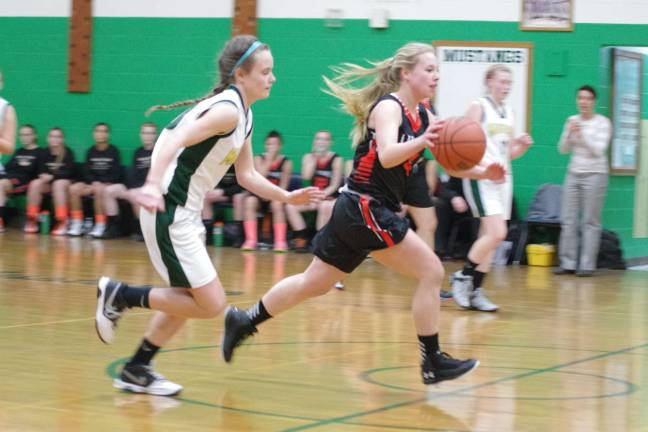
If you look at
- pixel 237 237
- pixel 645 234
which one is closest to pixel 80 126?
pixel 237 237

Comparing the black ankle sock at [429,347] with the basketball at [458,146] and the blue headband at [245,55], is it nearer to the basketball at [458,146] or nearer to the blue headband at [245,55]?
the basketball at [458,146]

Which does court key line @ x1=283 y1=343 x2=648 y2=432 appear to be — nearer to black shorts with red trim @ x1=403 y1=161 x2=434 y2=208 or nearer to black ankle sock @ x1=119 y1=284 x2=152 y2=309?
black ankle sock @ x1=119 y1=284 x2=152 y2=309

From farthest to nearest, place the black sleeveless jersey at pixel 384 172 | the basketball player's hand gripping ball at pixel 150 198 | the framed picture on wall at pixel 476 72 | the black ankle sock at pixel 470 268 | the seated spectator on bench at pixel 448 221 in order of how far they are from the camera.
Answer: the framed picture on wall at pixel 476 72
the seated spectator on bench at pixel 448 221
the black ankle sock at pixel 470 268
the black sleeveless jersey at pixel 384 172
the basketball player's hand gripping ball at pixel 150 198

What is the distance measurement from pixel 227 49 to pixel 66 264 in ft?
20.0

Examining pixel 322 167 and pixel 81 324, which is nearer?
pixel 81 324

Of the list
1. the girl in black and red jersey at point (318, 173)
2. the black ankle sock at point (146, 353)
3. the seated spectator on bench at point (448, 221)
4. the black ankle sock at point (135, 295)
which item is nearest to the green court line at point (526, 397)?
the black ankle sock at point (146, 353)

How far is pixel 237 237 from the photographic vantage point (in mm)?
13320

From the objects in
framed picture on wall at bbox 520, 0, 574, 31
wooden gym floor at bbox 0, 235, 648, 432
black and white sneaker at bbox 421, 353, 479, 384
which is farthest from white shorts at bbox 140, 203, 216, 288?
framed picture on wall at bbox 520, 0, 574, 31

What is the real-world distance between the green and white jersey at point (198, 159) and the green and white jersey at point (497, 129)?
372 centimetres

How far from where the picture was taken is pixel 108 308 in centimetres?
480

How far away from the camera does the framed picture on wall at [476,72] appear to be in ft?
41.4

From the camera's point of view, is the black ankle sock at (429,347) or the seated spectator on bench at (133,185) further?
the seated spectator on bench at (133,185)

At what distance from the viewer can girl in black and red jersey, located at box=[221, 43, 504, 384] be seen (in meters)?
4.97

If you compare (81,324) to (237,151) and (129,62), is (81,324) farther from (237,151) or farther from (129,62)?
(129,62)
